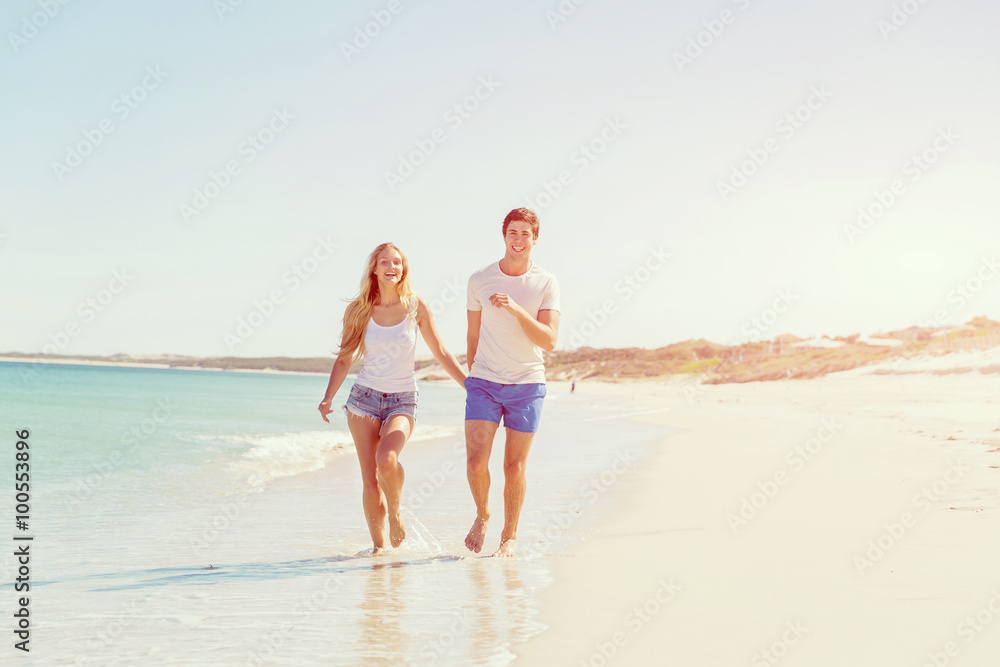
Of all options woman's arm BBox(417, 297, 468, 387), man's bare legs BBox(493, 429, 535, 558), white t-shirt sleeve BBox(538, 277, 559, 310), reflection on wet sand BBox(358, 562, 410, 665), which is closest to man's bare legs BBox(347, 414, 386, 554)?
reflection on wet sand BBox(358, 562, 410, 665)

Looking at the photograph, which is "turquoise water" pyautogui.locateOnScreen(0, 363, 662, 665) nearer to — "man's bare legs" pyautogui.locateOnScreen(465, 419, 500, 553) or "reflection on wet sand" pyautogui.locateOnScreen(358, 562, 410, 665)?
"reflection on wet sand" pyautogui.locateOnScreen(358, 562, 410, 665)

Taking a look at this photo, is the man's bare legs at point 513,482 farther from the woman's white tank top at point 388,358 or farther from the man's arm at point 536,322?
the woman's white tank top at point 388,358

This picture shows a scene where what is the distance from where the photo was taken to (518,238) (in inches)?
183

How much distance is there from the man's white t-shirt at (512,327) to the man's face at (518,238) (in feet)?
0.45

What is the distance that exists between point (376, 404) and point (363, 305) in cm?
63

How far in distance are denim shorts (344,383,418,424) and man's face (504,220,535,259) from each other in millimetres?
1127

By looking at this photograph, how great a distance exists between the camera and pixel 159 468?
33.3 feet

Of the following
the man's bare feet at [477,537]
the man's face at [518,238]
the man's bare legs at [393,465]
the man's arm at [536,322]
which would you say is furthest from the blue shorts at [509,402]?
the man's face at [518,238]

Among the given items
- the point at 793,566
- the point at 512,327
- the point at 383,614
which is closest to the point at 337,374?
the point at 512,327

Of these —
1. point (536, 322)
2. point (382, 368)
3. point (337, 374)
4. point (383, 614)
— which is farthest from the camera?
point (337, 374)

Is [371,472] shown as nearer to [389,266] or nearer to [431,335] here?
[431,335]

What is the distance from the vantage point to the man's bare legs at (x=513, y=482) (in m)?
4.77

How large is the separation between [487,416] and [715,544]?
1582mm

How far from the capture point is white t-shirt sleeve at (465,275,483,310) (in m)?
4.81
